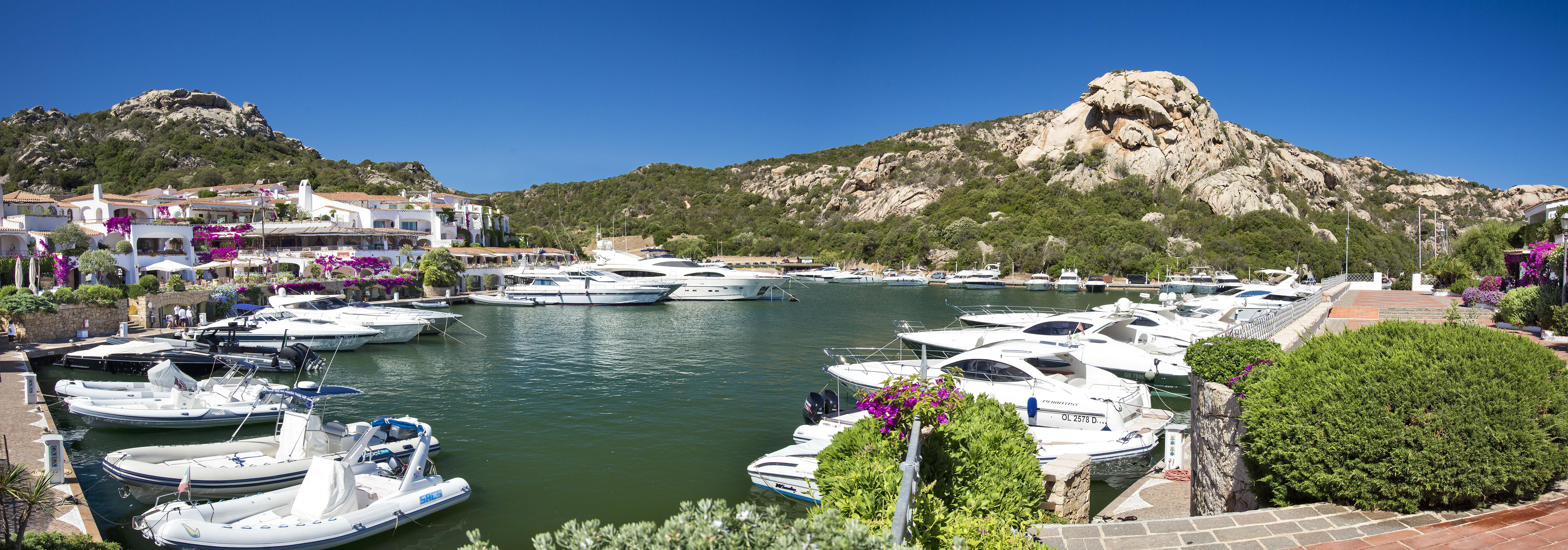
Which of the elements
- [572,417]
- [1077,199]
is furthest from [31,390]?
[1077,199]

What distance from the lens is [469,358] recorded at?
26.9 m

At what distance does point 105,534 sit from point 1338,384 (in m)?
15.4

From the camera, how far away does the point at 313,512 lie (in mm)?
9953

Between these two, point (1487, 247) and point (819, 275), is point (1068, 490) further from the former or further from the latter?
point (819, 275)

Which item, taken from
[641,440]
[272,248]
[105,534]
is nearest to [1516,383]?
[641,440]

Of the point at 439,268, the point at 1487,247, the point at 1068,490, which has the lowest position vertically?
the point at 1068,490

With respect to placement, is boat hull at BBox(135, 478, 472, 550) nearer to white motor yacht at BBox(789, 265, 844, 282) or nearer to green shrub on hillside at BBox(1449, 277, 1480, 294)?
green shrub on hillside at BBox(1449, 277, 1480, 294)

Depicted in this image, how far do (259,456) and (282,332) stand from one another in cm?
1794

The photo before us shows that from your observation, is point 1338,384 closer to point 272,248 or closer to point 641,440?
point 641,440

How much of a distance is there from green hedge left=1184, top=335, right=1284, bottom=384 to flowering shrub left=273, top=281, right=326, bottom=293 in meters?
43.3

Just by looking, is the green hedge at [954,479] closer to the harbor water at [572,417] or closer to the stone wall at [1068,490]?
the stone wall at [1068,490]

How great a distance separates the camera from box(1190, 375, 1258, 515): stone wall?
7.96 metres

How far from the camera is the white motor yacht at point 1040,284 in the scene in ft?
252

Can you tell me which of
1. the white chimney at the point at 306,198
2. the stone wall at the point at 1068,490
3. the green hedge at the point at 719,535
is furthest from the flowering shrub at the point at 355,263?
the green hedge at the point at 719,535
